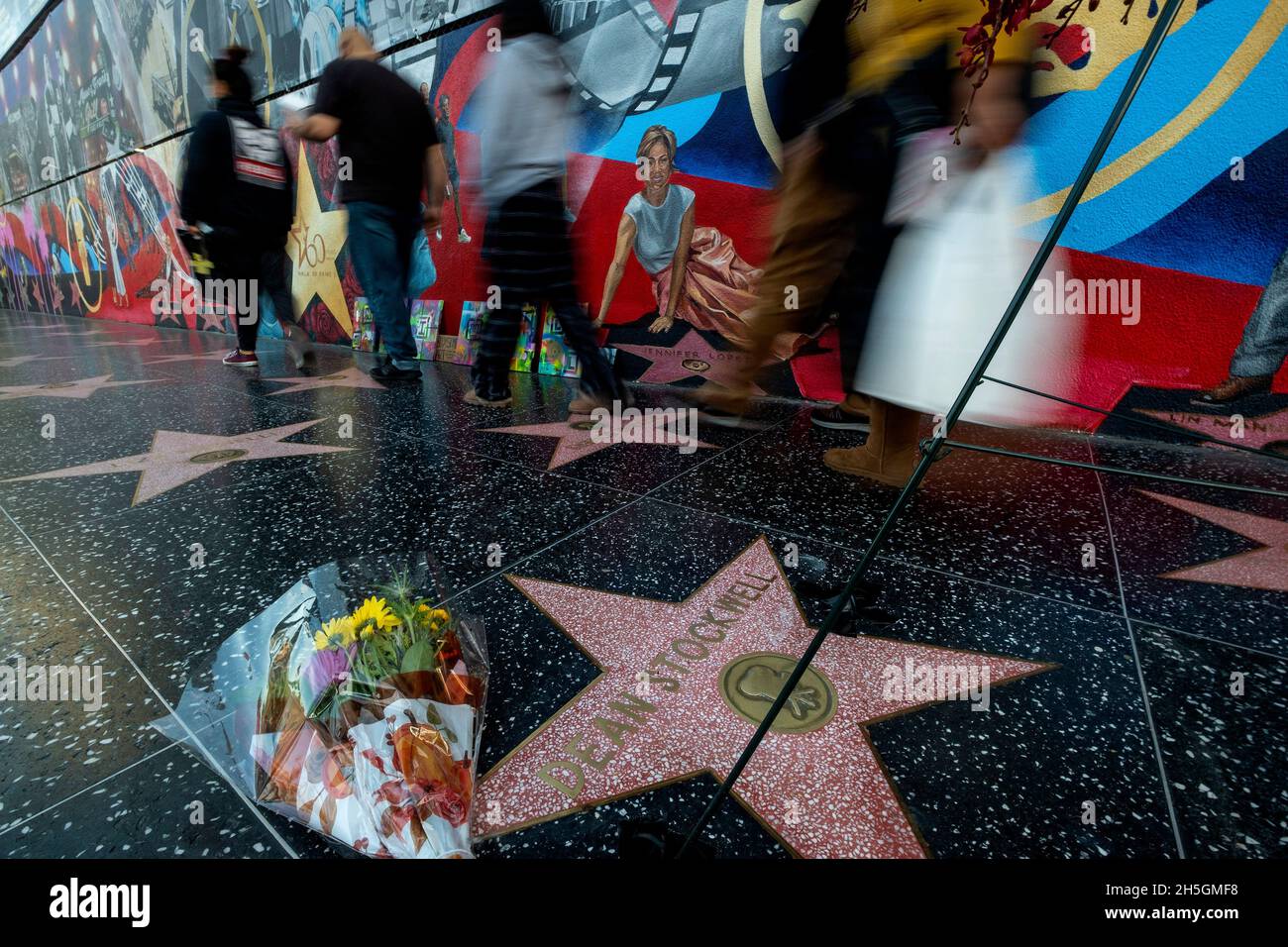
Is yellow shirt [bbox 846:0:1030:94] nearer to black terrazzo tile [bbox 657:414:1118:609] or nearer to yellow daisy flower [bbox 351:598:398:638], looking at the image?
black terrazzo tile [bbox 657:414:1118:609]

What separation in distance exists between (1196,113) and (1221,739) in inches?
82.6

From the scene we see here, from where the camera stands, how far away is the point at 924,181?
1.43m

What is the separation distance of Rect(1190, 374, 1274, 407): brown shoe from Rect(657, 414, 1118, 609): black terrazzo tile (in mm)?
382

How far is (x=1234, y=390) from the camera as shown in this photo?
194cm

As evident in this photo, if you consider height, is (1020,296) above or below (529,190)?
below

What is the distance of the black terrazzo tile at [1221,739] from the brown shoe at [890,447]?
753mm

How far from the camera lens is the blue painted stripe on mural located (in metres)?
1.80

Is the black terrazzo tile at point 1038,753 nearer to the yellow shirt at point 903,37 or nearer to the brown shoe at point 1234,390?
the yellow shirt at point 903,37

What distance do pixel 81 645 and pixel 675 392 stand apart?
2370mm

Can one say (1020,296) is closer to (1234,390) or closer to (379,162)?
(1234,390)

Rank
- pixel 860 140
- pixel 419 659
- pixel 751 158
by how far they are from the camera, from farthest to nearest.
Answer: pixel 751 158
pixel 860 140
pixel 419 659

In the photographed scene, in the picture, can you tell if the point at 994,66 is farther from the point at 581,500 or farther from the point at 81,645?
the point at 81,645

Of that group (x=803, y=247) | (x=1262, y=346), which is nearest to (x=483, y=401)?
(x=803, y=247)
